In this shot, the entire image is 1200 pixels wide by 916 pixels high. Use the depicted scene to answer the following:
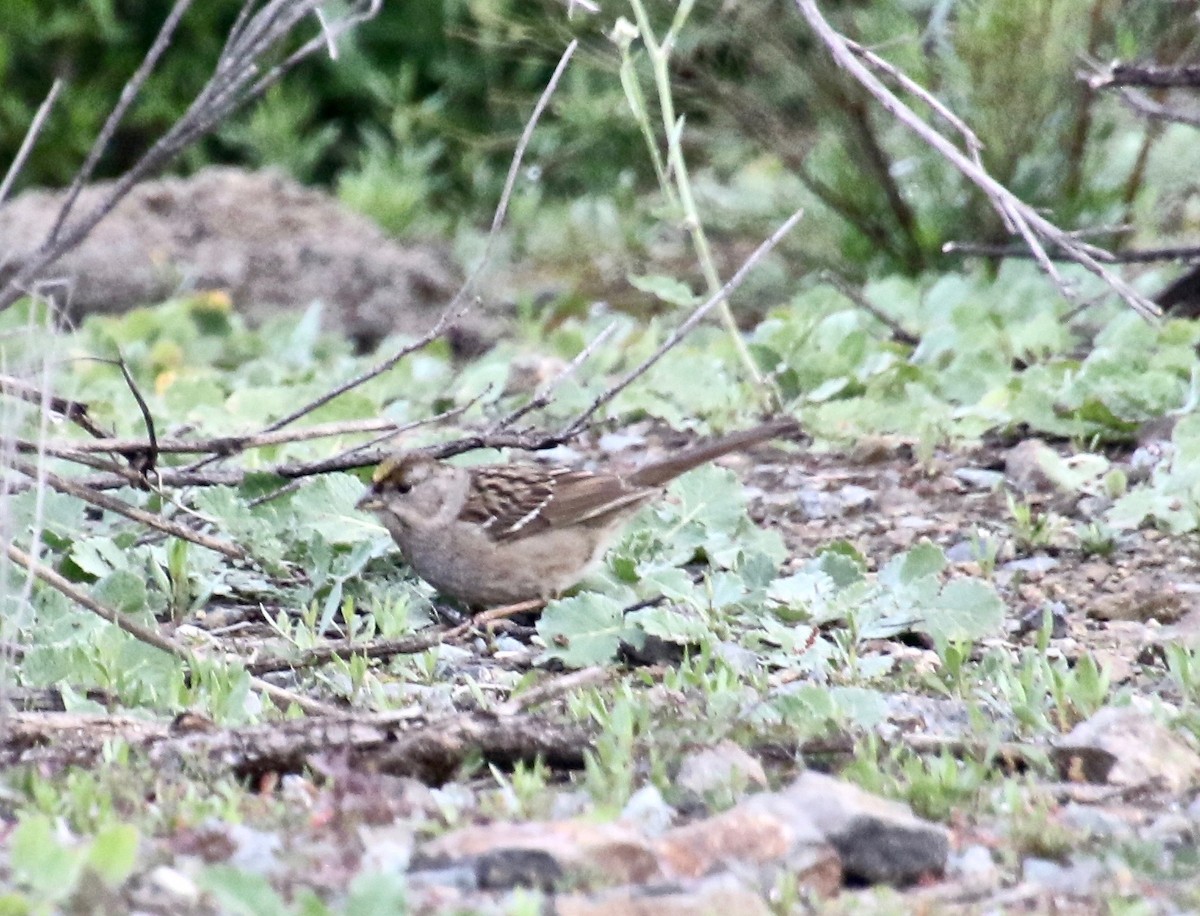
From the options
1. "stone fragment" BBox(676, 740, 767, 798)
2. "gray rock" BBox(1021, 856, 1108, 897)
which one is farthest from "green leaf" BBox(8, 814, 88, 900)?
"gray rock" BBox(1021, 856, 1108, 897)

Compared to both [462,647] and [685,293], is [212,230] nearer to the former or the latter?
[685,293]

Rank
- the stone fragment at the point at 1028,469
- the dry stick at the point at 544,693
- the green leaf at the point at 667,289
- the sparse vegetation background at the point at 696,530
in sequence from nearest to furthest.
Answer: the sparse vegetation background at the point at 696,530
the dry stick at the point at 544,693
the stone fragment at the point at 1028,469
the green leaf at the point at 667,289

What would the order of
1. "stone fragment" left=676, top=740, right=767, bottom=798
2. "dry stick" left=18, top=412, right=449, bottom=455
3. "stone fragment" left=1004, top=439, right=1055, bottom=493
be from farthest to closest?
"stone fragment" left=1004, top=439, right=1055, bottom=493 → "dry stick" left=18, top=412, right=449, bottom=455 → "stone fragment" left=676, top=740, right=767, bottom=798

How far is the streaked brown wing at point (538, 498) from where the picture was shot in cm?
500

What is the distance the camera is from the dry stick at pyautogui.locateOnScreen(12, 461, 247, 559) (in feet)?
13.7

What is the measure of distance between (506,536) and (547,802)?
193cm

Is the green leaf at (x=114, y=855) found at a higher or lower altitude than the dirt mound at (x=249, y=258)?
higher

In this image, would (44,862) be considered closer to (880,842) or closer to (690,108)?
(880,842)

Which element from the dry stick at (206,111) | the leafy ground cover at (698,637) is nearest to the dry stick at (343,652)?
the leafy ground cover at (698,637)

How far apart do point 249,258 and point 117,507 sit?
5080 millimetres

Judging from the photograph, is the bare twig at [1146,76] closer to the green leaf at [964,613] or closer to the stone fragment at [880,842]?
the green leaf at [964,613]

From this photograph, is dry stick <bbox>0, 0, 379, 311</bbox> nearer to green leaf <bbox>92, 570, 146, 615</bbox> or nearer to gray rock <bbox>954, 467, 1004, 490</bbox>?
green leaf <bbox>92, 570, 146, 615</bbox>

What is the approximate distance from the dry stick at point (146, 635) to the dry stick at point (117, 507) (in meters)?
0.25

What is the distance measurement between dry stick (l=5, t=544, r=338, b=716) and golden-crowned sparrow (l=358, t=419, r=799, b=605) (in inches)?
36.0
